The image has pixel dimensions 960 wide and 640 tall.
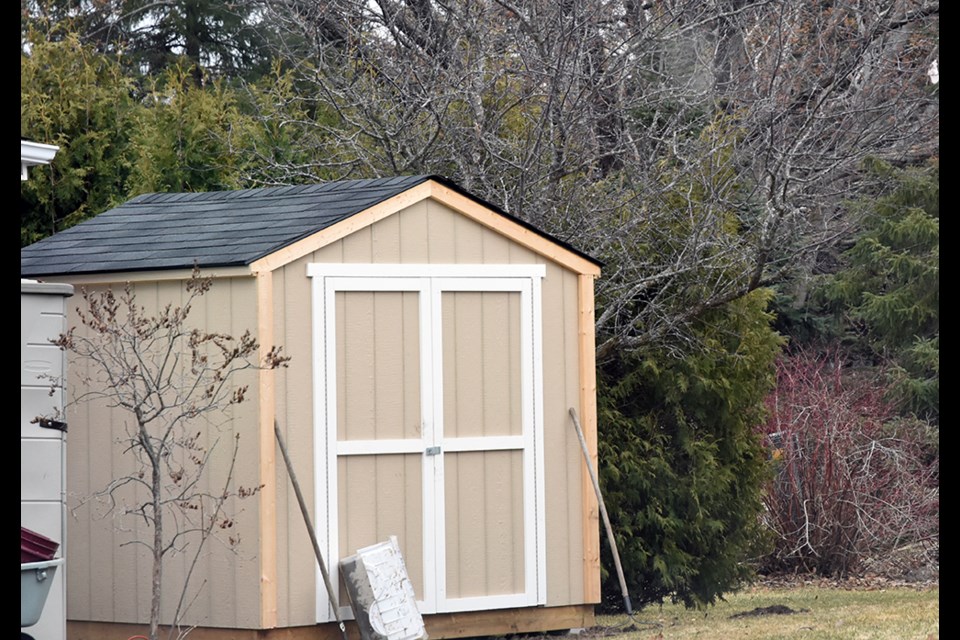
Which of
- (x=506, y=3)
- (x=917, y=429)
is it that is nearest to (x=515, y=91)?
(x=506, y=3)

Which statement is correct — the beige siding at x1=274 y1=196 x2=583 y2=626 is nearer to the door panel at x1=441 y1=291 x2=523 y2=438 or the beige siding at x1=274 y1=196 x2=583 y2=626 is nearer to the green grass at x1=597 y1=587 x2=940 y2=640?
the door panel at x1=441 y1=291 x2=523 y2=438

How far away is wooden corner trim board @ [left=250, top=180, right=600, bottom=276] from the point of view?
7.84 metres

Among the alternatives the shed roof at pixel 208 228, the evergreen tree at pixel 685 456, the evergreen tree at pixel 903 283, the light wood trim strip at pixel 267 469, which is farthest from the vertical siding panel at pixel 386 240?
the evergreen tree at pixel 903 283

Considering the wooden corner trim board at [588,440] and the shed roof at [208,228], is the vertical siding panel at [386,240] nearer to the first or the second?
the shed roof at [208,228]

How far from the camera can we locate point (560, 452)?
8719 mm

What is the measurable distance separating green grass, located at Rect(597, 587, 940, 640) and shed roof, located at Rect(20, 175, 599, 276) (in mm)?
2566

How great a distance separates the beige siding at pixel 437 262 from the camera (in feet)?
25.6

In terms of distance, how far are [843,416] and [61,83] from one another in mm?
8296

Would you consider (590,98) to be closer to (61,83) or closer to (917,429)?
(61,83)

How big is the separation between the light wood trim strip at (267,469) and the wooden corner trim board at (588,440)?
6.82ft

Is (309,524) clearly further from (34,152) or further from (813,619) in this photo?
(813,619)

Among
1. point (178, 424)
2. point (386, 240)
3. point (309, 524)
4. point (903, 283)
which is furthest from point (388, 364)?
point (903, 283)

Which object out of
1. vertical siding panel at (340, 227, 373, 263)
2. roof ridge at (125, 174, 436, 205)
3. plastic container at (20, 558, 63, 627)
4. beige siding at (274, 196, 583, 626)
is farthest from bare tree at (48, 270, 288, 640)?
roof ridge at (125, 174, 436, 205)

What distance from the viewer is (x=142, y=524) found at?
8.09 m
